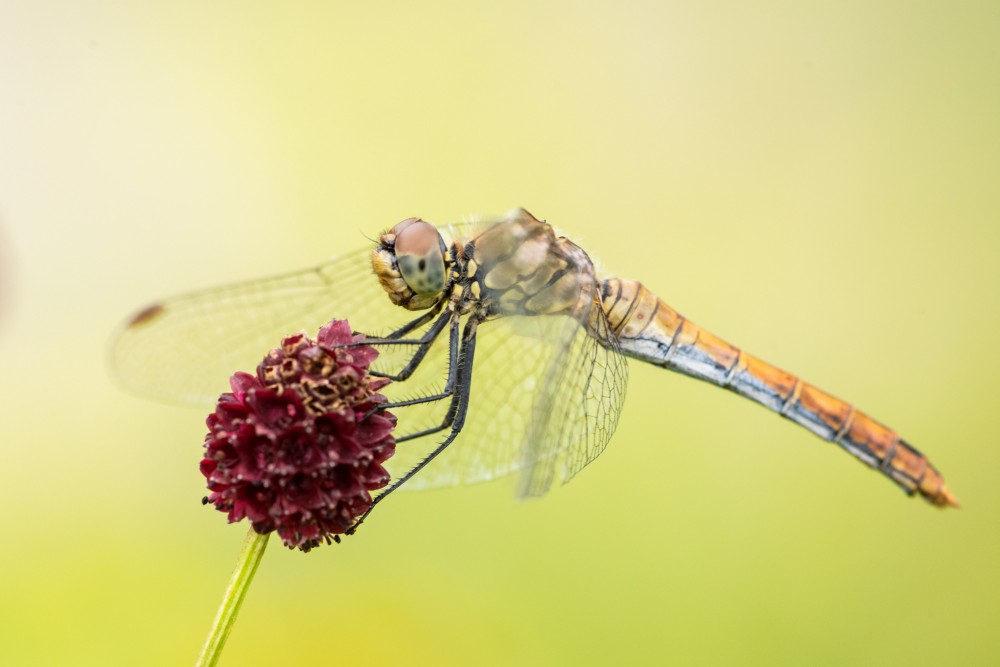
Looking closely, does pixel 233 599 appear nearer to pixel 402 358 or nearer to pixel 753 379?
pixel 402 358

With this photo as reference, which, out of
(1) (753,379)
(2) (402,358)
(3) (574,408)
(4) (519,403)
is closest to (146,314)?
(2) (402,358)

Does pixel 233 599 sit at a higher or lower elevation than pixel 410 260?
lower

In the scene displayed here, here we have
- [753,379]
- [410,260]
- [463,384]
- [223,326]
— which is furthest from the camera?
[753,379]

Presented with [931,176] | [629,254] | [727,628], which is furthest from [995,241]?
[727,628]

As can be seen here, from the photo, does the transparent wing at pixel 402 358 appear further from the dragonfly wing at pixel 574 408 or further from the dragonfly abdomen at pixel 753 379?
the dragonfly abdomen at pixel 753 379

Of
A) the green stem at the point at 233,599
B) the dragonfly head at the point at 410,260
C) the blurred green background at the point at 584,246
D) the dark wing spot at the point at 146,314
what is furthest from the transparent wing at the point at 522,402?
the green stem at the point at 233,599

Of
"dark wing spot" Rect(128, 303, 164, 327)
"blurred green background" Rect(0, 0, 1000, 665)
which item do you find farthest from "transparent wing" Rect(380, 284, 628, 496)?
"dark wing spot" Rect(128, 303, 164, 327)
